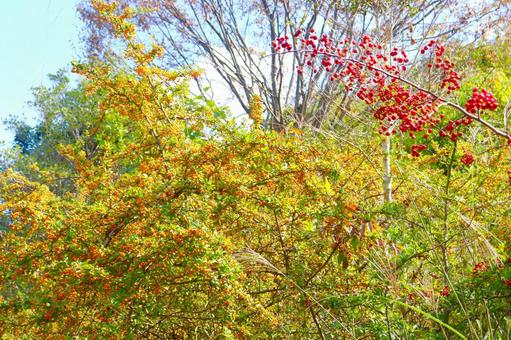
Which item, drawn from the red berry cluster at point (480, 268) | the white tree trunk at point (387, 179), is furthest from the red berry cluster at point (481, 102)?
the white tree trunk at point (387, 179)

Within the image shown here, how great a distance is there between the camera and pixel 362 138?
19.1 feet

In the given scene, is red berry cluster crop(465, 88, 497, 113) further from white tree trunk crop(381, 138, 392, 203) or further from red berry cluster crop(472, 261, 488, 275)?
white tree trunk crop(381, 138, 392, 203)

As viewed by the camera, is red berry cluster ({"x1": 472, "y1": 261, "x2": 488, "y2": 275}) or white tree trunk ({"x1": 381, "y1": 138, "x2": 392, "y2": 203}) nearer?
red berry cluster ({"x1": 472, "y1": 261, "x2": 488, "y2": 275})

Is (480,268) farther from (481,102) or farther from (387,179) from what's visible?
(387,179)

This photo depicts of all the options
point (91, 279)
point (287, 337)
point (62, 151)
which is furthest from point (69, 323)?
point (62, 151)

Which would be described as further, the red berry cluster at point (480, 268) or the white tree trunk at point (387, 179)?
the white tree trunk at point (387, 179)

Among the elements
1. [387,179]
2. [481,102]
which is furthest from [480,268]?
[387,179]

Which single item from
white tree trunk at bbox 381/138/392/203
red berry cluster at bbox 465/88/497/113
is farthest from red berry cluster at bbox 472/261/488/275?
white tree trunk at bbox 381/138/392/203

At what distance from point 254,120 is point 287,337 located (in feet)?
4.31

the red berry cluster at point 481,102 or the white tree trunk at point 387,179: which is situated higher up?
the red berry cluster at point 481,102

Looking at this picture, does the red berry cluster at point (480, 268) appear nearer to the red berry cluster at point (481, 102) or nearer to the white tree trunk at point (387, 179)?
the red berry cluster at point (481, 102)

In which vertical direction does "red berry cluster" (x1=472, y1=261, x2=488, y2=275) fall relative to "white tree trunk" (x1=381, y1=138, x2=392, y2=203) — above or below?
below

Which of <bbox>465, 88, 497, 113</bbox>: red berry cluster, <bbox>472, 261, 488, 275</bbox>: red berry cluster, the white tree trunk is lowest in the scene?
<bbox>472, 261, 488, 275</bbox>: red berry cluster

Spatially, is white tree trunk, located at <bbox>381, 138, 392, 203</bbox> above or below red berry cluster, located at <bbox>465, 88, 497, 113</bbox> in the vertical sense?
below
